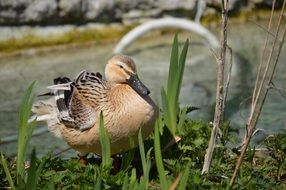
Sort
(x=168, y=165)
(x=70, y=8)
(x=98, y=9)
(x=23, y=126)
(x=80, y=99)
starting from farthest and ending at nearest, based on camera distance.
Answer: (x=98, y=9)
(x=70, y=8)
(x=80, y=99)
(x=168, y=165)
(x=23, y=126)

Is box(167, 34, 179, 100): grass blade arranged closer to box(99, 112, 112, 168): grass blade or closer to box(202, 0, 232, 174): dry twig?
box(202, 0, 232, 174): dry twig

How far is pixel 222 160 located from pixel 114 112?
2.03 ft

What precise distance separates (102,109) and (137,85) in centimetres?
23

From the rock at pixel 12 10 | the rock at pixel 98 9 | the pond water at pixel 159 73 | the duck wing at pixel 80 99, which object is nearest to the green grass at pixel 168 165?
the duck wing at pixel 80 99

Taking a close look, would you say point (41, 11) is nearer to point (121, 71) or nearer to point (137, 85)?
point (121, 71)

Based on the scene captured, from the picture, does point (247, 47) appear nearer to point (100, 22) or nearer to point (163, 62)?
point (163, 62)

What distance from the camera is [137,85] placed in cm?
396

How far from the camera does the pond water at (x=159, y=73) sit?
604 centimetres

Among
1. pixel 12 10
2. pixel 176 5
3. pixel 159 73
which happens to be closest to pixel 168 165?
pixel 159 73

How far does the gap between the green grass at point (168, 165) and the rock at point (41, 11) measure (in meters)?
4.33

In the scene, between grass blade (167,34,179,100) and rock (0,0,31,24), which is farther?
rock (0,0,31,24)

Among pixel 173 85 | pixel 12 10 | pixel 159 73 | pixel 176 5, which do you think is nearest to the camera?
pixel 173 85

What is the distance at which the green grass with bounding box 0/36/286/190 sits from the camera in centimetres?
315

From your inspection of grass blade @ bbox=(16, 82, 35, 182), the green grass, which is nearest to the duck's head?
the green grass
